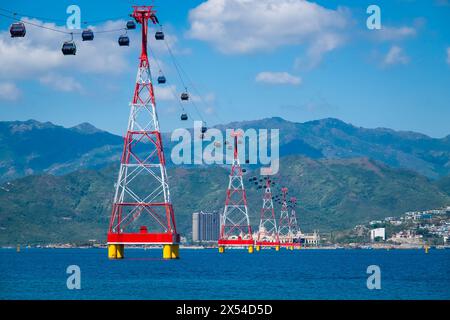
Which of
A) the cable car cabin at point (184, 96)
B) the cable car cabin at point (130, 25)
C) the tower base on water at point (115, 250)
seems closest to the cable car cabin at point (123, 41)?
the cable car cabin at point (130, 25)

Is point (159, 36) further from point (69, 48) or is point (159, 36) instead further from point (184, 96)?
point (69, 48)

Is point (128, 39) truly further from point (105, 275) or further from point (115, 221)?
point (105, 275)

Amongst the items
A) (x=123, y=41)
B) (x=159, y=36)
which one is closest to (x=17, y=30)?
(x=123, y=41)

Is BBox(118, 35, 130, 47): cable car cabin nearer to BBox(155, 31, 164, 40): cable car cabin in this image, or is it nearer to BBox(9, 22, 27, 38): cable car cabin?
BBox(155, 31, 164, 40): cable car cabin

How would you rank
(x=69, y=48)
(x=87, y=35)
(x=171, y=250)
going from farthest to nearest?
(x=171, y=250)
(x=87, y=35)
(x=69, y=48)

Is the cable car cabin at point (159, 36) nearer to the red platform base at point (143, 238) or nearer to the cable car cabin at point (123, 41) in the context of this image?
the cable car cabin at point (123, 41)

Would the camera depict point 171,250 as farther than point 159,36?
Yes

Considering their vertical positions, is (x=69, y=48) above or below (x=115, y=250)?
above
